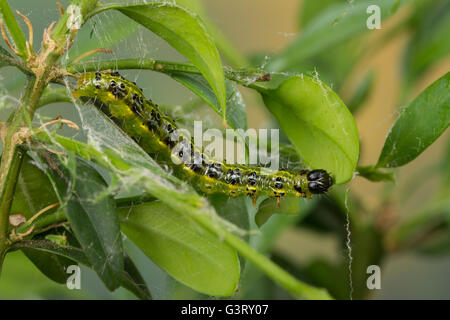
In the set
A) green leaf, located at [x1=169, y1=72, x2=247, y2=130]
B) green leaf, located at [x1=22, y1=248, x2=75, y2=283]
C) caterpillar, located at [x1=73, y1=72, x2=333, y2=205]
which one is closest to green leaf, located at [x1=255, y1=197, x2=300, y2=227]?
caterpillar, located at [x1=73, y1=72, x2=333, y2=205]

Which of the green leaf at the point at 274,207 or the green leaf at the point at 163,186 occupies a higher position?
the green leaf at the point at 274,207

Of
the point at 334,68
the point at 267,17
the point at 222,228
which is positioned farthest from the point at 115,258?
the point at 267,17

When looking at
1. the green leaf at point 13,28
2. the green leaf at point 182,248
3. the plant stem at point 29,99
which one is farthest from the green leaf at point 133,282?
the green leaf at point 13,28

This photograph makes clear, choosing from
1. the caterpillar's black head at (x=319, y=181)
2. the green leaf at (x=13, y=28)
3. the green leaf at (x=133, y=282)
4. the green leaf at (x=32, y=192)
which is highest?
the green leaf at (x=13, y=28)

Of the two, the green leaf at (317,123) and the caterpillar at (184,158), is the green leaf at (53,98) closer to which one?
Answer: the caterpillar at (184,158)

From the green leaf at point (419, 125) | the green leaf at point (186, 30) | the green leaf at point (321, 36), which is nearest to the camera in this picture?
the green leaf at point (186, 30)

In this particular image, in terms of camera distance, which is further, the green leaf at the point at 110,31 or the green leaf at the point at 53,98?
the green leaf at the point at 110,31

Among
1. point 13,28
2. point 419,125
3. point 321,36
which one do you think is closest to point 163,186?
point 13,28
